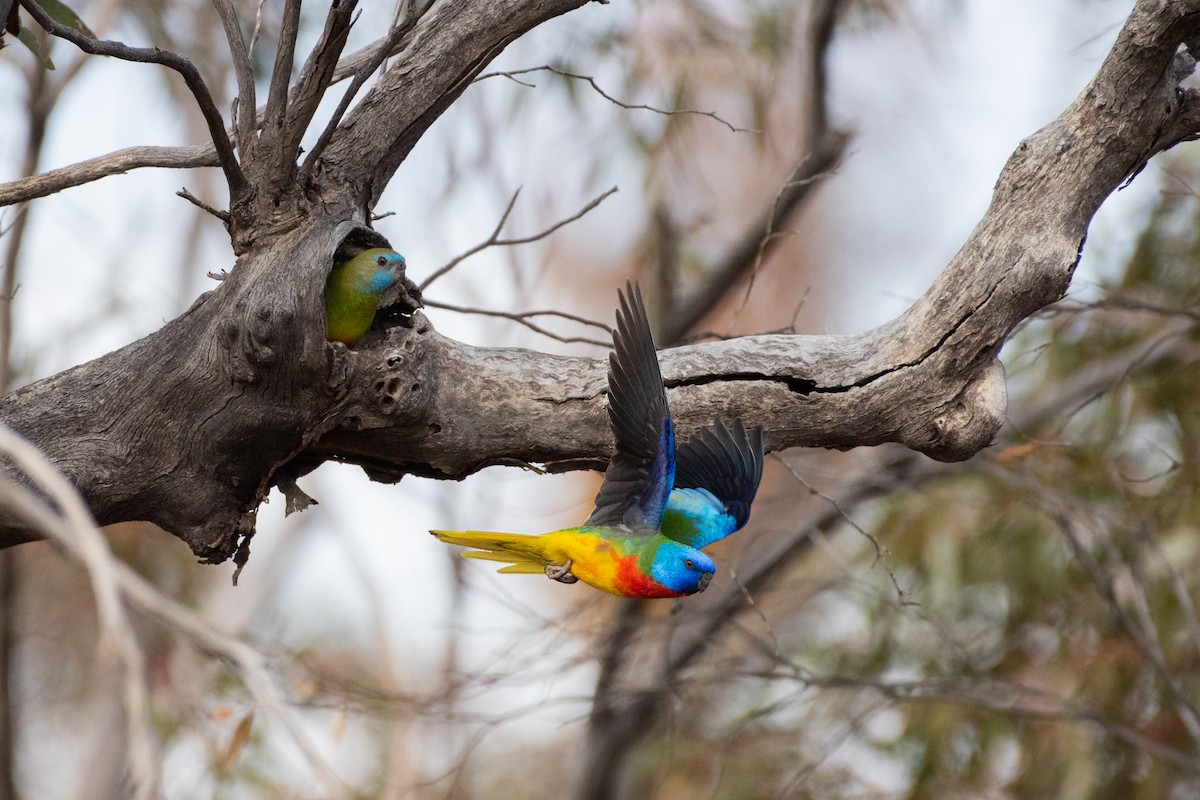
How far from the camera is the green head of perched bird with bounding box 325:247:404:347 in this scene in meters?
2.01

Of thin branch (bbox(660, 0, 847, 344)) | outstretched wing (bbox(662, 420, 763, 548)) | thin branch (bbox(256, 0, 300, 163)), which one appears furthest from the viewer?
thin branch (bbox(660, 0, 847, 344))

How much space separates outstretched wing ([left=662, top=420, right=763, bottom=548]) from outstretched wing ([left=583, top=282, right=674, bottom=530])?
0.61 ft

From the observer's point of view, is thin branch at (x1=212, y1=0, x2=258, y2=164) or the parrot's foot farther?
the parrot's foot

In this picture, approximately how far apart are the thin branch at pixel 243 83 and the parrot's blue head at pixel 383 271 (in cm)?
30

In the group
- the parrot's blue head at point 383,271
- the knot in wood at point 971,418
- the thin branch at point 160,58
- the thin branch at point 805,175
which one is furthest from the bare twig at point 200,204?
the thin branch at point 805,175

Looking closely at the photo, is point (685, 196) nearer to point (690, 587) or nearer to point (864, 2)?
point (864, 2)

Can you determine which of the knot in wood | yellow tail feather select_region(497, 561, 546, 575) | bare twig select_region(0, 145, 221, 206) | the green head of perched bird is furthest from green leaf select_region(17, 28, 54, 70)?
the knot in wood

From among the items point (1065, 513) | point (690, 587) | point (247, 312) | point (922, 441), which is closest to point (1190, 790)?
point (1065, 513)

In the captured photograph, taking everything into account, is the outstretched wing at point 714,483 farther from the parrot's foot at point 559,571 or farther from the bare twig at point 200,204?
the bare twig at point 200,204

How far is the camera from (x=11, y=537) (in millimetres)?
1927

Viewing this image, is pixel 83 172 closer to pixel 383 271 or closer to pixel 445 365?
pixel 383 271

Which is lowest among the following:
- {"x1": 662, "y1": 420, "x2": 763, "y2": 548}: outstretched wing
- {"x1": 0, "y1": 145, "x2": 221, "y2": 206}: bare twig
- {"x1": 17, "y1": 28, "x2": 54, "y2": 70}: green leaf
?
{"x1": 662, "y1": 420, "x2": 763, "y2": 548}: outstretched wing

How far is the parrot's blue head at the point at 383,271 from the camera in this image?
201 centimetres

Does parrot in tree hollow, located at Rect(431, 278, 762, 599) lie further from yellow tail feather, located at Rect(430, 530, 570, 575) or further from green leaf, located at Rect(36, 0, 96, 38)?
green leaf, located at Rect(36, 0, 96, 38)
